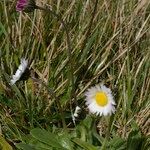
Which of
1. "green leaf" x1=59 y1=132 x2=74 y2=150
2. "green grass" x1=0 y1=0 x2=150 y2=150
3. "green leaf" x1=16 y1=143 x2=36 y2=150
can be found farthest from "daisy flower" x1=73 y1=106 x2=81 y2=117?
"green leaf" x1=16 y1=143 x2=36 y2=150

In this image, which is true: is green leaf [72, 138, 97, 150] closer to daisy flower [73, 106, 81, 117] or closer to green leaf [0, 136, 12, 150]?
daisy flower [73, 106, 81, 117]

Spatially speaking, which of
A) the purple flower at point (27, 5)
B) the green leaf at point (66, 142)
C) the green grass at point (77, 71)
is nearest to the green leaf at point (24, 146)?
the green grass at point (77, 71)

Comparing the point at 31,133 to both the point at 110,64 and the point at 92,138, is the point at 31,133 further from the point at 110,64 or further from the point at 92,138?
the point at 110,64

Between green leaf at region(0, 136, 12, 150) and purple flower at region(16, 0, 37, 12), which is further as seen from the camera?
green leaf at region(0, 136, 12, 150)

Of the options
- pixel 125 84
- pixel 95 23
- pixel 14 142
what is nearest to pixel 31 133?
pixel 14 142

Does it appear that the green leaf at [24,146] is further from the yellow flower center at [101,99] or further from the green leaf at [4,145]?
the yellow flower center at [101,99]

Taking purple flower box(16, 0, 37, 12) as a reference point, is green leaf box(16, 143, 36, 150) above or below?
below

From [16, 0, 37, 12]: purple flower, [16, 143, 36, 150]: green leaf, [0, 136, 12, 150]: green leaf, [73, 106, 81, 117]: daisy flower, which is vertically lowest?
[16, 143, 36, 150]: green leaf

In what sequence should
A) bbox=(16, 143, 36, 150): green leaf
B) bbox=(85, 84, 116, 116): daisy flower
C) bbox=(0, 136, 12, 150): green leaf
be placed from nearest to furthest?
bbox=(85, 84, 116, 116): daisy flower < bbox=(16, 143, 36, 150): green leaf < bbox=(0, 136, 12, 150): green leaf

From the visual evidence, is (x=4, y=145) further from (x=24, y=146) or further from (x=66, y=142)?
(x=66, y=142)
